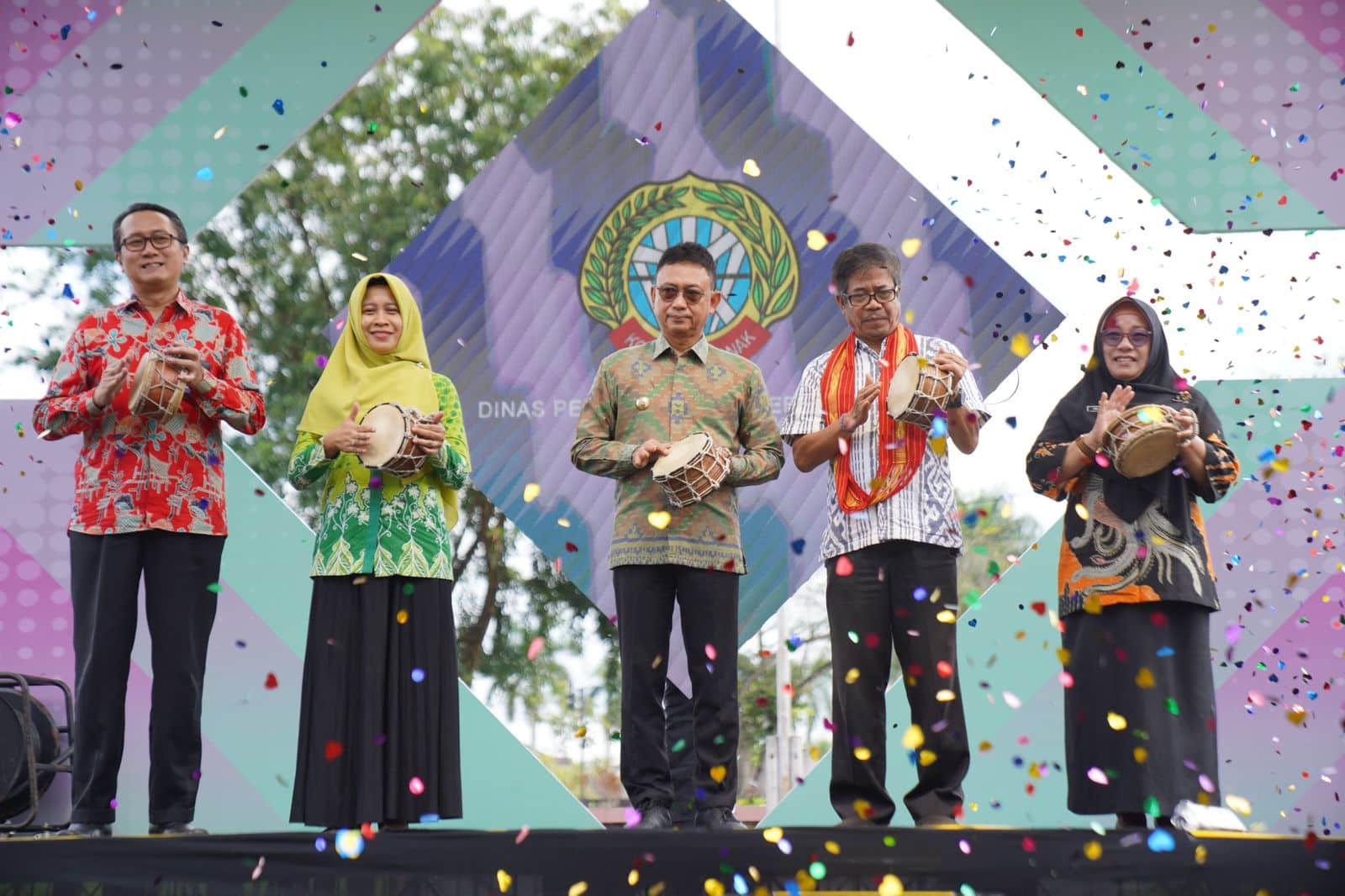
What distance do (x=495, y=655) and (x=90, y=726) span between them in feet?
22.4

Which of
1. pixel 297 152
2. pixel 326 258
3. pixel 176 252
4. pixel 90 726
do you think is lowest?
pixel 90 726

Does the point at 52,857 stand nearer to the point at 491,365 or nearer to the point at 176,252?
the point at 176,252

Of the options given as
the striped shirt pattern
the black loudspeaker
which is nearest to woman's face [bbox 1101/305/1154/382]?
the striped shirt pattern

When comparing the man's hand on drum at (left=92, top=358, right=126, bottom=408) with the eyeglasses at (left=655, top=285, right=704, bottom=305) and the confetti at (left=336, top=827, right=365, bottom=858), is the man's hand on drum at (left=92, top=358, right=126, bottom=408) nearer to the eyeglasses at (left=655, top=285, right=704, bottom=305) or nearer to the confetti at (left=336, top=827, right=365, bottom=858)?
the confetti at (left=336, top=827, right=365, bottom=858)

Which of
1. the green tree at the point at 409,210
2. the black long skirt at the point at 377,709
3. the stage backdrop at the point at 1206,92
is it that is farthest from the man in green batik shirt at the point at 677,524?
the green tree at the point at 409,210

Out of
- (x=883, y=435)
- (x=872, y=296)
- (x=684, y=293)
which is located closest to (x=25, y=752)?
(x=684, y=293)

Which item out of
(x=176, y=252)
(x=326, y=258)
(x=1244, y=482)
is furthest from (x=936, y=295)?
Result: (x=326, y=258)

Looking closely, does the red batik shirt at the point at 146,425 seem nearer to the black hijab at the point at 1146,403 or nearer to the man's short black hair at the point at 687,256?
the man's short black hair at the point at 687,256

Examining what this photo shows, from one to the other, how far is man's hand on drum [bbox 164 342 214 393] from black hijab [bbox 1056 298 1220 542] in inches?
91.9

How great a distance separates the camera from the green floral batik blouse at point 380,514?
11.8ft

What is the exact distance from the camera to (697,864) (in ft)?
9.45

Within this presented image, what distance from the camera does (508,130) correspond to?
980 centimetres

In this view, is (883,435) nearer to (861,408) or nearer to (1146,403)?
(861,408)

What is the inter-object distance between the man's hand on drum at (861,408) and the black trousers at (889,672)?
32cm
